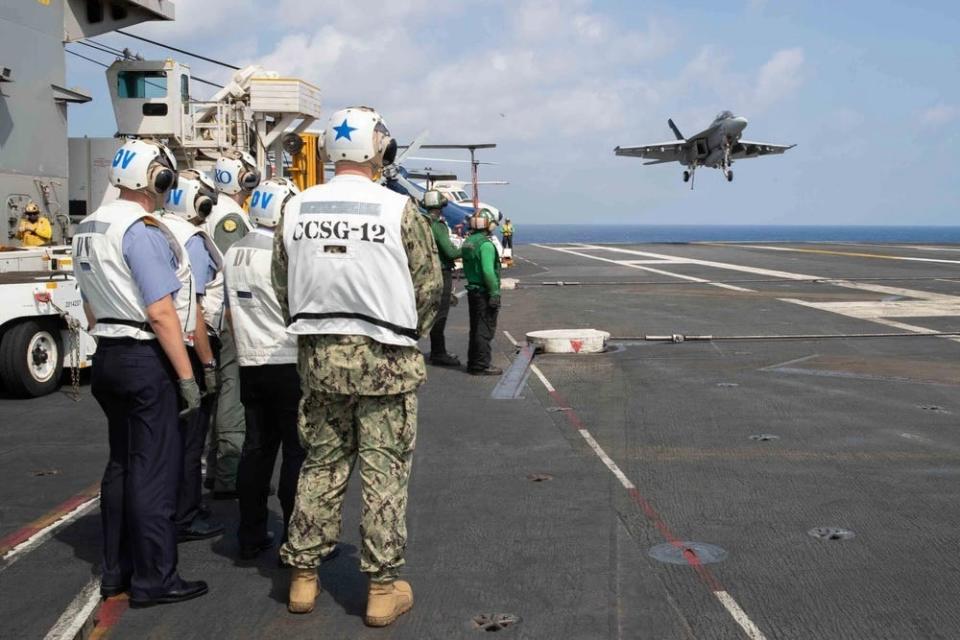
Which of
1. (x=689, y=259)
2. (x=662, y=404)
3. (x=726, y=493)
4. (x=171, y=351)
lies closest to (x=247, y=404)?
(x=171, y=351)

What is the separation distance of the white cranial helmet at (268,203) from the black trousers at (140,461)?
113cm

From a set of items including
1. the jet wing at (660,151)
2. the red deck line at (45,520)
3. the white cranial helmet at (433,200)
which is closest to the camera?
the red deck line at (45,520)

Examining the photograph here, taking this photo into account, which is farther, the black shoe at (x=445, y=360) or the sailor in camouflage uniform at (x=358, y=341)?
the black shoe at (x=445, y=360)

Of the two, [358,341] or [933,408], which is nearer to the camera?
[358,341]

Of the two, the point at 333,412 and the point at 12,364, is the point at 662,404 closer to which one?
the point at 333,412

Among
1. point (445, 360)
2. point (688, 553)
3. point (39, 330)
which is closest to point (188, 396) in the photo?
point (688, 553)

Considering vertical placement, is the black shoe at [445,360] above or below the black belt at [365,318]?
below

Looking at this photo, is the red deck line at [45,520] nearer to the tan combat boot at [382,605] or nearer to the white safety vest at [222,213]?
the white safety vest at [222,213]

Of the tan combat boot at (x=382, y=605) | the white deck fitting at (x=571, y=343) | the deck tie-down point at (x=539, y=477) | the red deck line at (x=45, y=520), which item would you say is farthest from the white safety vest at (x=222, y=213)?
the white deck fitting at (x=571, y=343)

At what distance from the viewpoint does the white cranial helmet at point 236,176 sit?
7477 mm

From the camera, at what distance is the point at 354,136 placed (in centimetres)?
444

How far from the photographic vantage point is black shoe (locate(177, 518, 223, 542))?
5.79m

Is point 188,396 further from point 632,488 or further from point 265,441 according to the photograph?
point 632,488

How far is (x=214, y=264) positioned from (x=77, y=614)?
2205mm
